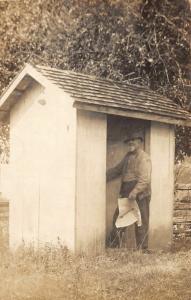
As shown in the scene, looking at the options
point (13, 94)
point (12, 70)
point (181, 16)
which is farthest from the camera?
point (12, 70)

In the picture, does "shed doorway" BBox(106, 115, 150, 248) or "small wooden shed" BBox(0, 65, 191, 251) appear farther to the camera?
"shed doorway" BBox(106, 115, 150, 248)

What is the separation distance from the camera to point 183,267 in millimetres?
9680

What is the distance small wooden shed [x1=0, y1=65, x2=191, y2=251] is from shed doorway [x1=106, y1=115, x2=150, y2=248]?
0.07 feet

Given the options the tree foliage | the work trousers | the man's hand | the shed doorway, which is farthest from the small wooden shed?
the tree foliage

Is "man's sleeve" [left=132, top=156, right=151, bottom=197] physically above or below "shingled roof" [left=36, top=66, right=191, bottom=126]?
below

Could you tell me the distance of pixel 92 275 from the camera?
8.61m

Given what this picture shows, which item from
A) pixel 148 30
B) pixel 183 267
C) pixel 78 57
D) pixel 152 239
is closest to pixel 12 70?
pixel 78 57

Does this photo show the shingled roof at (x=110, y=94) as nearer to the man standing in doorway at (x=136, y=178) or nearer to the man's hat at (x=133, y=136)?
the man's hat at (x=133, y=136)

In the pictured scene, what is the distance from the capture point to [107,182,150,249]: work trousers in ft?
36.6

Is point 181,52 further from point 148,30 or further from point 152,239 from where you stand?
point 152,239

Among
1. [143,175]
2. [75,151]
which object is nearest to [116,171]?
[143,175]

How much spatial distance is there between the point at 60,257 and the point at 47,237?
0.81 metres

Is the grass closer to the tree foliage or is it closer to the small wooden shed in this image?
the small wooden shed

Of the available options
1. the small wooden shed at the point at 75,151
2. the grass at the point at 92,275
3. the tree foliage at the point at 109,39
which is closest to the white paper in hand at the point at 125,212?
the small wooden shed at the point at 75,151
